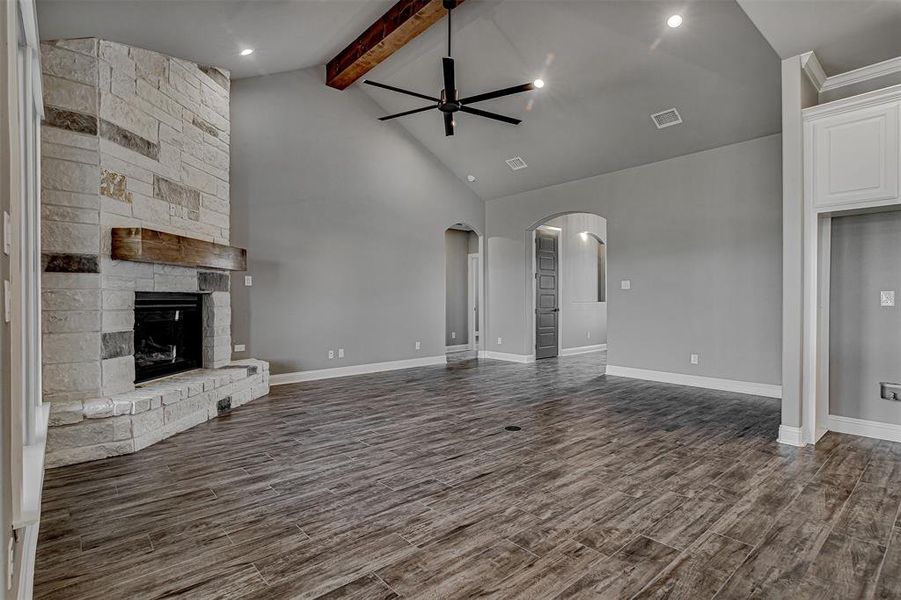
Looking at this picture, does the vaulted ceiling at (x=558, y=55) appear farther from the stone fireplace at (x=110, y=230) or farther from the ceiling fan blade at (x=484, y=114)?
the ceiling fan blade at (x=484, y=114)

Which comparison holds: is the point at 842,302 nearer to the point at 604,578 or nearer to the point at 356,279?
the point at 604,578

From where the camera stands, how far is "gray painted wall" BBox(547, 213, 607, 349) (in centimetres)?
929

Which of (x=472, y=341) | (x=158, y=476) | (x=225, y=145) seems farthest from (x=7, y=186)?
(x=472, y=341)

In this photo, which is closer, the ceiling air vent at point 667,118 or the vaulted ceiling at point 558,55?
the vaulted ceiling at point 558,55

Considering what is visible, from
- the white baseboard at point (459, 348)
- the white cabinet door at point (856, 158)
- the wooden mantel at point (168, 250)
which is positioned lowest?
the white baseboard at point (459, 348)

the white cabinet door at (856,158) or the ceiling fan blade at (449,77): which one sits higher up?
the ceiling fan blade at (449,77)

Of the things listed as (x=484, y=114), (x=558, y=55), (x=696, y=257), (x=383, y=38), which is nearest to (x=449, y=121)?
(x=484, y=114)

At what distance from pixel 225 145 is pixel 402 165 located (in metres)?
2.96

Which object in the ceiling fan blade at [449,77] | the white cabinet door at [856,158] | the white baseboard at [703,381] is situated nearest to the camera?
the white cabinet door at [856,158]

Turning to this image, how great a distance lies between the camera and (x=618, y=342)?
6.86 meters

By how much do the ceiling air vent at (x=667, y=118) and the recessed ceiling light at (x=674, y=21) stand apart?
4.04ft

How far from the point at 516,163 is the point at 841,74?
167 inches

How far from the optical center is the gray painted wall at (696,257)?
5.46 m

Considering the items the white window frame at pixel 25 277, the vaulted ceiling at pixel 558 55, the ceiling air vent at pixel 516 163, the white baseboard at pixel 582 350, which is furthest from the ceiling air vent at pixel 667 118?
the white window frame at pixel 25 277
